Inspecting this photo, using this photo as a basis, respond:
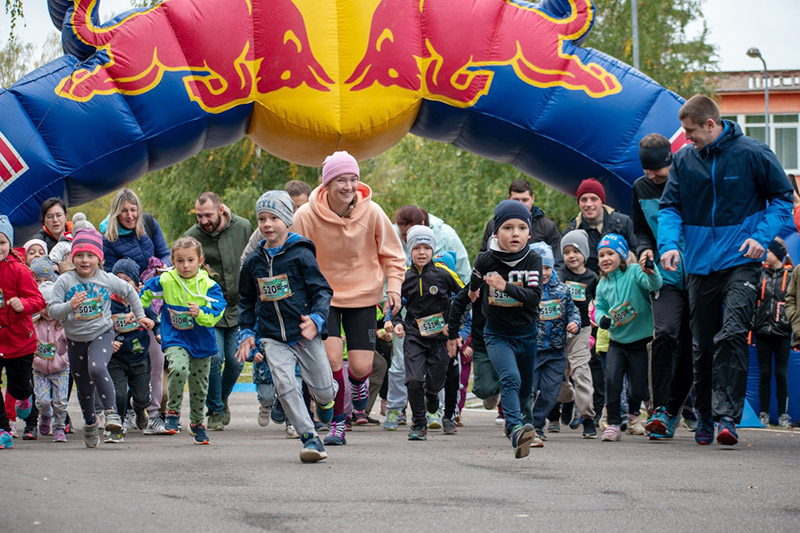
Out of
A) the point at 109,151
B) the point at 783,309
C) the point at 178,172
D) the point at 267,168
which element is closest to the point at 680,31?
the point at 267,168

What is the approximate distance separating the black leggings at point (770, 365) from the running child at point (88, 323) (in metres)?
6.92

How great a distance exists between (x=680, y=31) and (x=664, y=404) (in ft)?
106

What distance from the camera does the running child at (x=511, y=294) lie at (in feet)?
26.7

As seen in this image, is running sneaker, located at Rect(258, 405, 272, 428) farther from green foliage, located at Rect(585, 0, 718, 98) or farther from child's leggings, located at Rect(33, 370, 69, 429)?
green foliage, located at Rect(585, 0, 718, 98)

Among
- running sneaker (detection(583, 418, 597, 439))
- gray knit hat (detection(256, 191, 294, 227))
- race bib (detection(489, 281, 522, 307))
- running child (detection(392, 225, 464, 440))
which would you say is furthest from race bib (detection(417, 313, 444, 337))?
gray knit hat (detection(256, 191, 294, 227))

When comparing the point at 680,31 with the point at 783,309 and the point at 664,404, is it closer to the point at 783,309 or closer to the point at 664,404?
the point at 783,309

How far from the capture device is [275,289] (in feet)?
25.1

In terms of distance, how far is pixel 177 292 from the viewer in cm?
973

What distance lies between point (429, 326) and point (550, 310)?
42.3 inches

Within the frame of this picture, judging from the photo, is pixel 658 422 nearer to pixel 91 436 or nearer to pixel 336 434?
pixel 336 434

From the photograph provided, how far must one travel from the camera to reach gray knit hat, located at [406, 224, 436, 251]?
1030cm

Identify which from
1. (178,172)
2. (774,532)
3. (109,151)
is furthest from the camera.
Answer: (178,172)

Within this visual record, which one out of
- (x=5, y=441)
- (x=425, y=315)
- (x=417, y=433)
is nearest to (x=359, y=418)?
(x=425, y=315)

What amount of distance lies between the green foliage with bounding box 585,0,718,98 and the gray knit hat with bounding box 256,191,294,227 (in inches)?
1137
